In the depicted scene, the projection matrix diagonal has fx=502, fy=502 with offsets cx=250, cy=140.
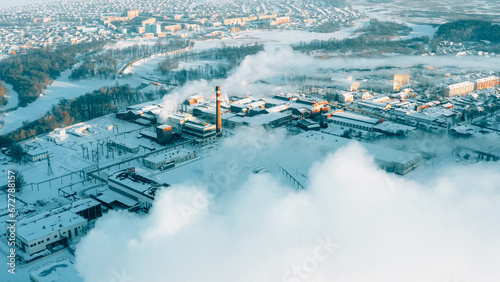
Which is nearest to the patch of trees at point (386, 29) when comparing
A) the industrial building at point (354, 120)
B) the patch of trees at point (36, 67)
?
the patch of trees at point (36, 67)

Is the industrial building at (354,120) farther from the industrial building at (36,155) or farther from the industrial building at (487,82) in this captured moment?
the industrial building at (36,155)

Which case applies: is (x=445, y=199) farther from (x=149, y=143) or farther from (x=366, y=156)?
(x=149, y=143)

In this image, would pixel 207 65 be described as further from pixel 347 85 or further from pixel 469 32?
pixel 469 32

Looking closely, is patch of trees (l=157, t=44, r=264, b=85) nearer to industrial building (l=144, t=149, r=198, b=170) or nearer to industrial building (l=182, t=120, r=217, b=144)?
industrial building (l=182, t=120, r=217, b=144)

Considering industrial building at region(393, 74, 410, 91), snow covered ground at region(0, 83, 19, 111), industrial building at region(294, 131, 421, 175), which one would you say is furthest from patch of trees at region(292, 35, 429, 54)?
snow covered ground at region(0, 83, 19, 111)

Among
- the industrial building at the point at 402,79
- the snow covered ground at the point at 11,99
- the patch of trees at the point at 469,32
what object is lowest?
the snow covered ground at the point at 11,99

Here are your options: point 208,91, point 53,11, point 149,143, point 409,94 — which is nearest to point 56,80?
point 208,91
